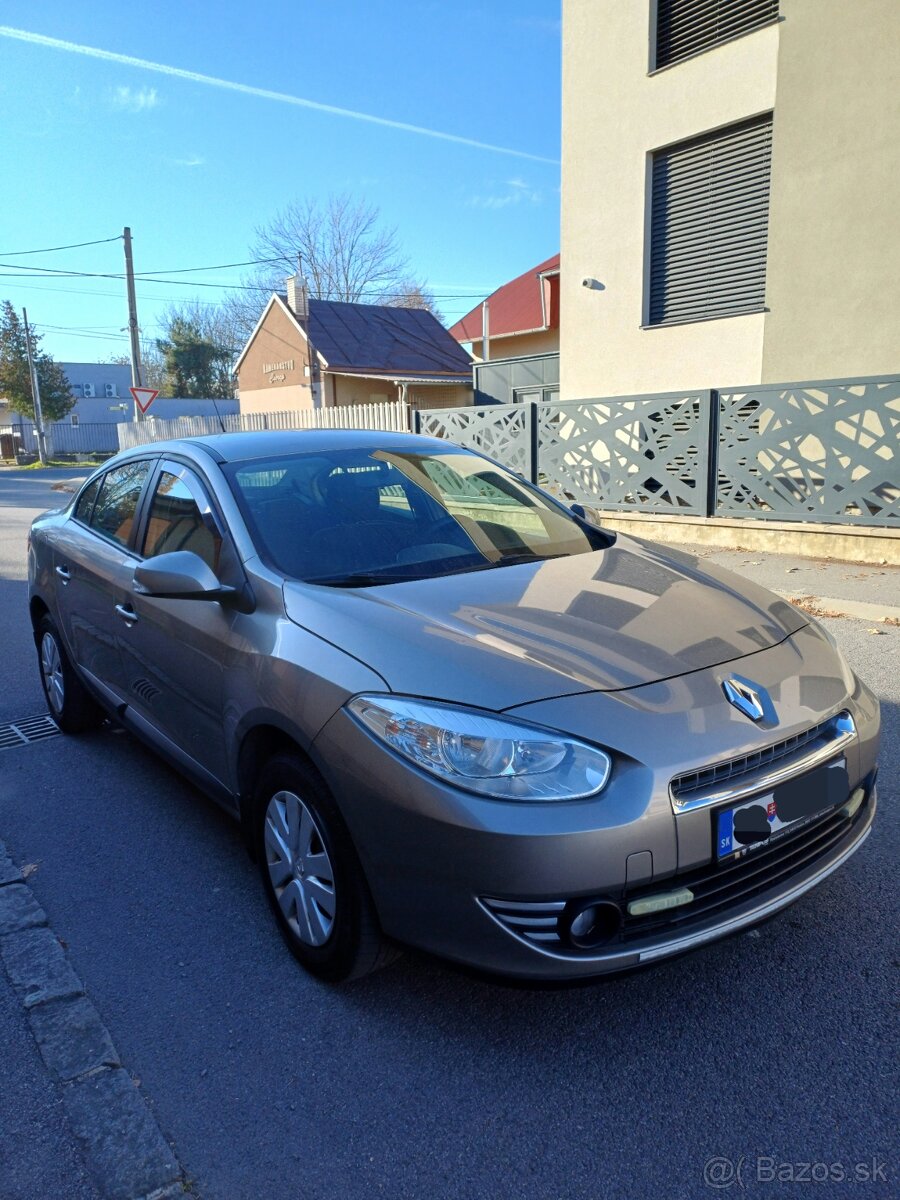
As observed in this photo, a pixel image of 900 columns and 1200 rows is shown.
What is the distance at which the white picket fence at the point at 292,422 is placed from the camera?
55.0ft

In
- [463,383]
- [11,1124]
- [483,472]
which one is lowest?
[11,1124]

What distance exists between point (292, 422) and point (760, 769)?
2060cm

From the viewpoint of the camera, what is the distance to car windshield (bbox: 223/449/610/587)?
294 centimetres

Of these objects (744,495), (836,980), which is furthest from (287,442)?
(744,495)

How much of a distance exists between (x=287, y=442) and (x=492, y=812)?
2177 millimetres

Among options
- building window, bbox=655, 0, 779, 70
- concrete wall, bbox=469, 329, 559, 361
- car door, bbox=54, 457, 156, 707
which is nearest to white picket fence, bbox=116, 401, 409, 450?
car door, bbox=54, 457, 156, 707

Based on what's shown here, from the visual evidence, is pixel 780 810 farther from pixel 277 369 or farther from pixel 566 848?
pixel 277 369

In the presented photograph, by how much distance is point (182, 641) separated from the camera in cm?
310

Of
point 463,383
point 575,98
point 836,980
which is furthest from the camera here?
point 463,383

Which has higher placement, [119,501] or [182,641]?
[119,501]

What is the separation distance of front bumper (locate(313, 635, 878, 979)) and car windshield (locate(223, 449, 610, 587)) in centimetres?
86

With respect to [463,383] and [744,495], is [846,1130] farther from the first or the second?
[463,383]

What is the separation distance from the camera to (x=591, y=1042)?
222cm

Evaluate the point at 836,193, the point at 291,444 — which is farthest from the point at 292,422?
the point at 291,444
